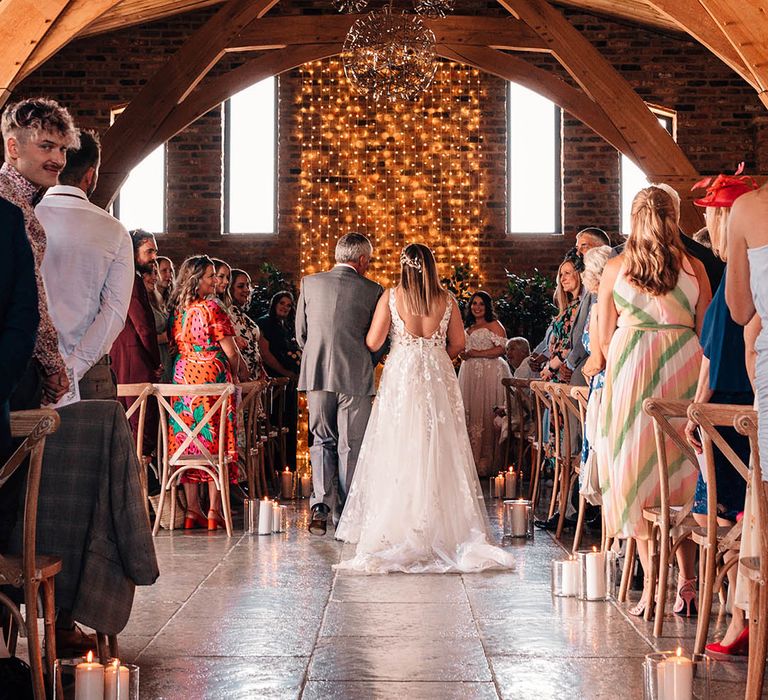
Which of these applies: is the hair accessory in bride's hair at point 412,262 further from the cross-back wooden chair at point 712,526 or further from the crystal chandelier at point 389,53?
the crystal chandelier at point 389,53

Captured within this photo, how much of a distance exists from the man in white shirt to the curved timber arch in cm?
589

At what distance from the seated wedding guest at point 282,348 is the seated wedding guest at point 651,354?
16.3 ft

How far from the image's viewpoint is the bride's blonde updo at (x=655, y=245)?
425 centimetres

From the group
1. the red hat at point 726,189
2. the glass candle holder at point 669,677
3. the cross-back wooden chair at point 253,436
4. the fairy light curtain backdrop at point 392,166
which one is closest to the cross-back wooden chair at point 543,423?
the cross-back wooden chair at point 253,436

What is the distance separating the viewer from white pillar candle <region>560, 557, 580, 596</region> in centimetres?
450

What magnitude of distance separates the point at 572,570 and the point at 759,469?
5.63 feet

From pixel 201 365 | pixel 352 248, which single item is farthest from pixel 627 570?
pixel 201 365

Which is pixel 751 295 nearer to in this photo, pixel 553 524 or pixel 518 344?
pixel 553 524

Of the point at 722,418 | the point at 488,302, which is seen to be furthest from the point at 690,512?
the point at 488,302

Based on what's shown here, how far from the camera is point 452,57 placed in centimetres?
1059

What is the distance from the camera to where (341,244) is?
21.0 ft

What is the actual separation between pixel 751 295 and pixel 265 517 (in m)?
3.75

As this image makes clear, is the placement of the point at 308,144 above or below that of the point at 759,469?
above

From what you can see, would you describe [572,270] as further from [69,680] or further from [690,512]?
[69,680]
